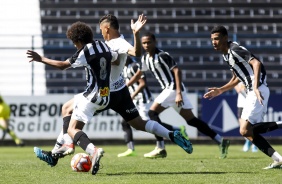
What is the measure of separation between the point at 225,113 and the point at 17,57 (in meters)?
5.81

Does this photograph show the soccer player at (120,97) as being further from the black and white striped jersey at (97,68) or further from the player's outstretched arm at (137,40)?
the black and white striped jersey at (97,68)

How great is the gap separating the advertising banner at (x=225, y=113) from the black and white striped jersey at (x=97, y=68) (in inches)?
436

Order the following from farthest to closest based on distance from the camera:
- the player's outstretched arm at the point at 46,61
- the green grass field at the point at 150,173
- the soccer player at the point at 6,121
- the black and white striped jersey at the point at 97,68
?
the soccer player at the point at 6,121 < the black and white striped jersey at the point at 97,68 < the player's outstretched arm at the point at 46,61 < the green grass field at the point at 150,173

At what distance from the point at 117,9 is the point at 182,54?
3179 mm

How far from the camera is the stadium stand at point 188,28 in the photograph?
21953mm

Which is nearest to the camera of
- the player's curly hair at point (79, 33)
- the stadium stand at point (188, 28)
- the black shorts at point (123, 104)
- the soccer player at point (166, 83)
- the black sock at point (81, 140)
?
the black sock at point (81, 140)

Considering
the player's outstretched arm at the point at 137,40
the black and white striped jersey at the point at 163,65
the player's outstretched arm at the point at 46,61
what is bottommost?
the black and white striped jersey at the point at 163,65

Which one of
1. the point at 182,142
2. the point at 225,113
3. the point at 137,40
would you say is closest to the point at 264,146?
the point at 182,142

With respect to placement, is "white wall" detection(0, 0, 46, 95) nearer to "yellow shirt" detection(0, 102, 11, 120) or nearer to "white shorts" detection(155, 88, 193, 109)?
"yellow shirt" detection(0, 102, 11, 120)

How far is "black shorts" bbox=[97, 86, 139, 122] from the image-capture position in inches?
371

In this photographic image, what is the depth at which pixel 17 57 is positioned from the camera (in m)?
21.4

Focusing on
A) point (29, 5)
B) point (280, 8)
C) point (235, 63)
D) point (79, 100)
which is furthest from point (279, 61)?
point (79, 100)

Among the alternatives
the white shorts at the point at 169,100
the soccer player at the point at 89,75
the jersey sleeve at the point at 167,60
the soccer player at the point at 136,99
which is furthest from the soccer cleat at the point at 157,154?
the soccer player at the point at 89,75

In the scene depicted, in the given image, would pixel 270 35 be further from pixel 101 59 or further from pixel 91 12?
pixel 101 59
